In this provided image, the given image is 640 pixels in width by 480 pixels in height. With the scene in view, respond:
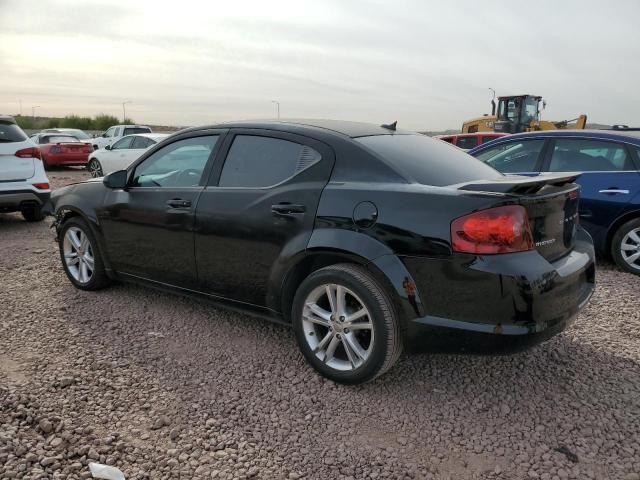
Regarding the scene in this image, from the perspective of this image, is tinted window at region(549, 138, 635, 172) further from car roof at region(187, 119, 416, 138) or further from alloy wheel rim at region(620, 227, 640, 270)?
car roof at region(187, 119, 416, 138)

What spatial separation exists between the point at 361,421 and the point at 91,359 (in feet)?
6.01

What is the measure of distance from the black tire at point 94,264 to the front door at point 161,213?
0.72 ft

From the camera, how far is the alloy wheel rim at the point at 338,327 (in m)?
3.09

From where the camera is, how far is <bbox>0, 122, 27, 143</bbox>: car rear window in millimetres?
7573

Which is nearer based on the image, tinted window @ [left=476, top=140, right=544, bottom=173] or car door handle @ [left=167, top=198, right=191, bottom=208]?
car door handle @ [left=167, top=198, right=191, bottom=208]

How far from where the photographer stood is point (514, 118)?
70.1ft

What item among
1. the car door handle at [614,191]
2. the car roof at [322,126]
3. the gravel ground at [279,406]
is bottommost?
the gravel ground at [279,406]

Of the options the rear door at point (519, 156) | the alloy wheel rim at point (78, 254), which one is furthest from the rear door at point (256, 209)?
the rear door at point (519, 156)

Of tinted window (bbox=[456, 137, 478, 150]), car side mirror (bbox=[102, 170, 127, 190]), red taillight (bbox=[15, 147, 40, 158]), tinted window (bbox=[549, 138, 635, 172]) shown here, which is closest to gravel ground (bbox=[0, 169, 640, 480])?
car side mirror (bbox=[102, 170, 127, 190])

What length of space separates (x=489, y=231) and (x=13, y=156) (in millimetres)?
7132

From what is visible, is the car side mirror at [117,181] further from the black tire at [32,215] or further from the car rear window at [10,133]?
the black tire at [32,215]

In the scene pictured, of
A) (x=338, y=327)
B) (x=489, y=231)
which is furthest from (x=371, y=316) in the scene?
(x=489, y=231)

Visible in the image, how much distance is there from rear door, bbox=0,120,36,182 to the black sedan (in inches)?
164

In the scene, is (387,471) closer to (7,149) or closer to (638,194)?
(638,194)
